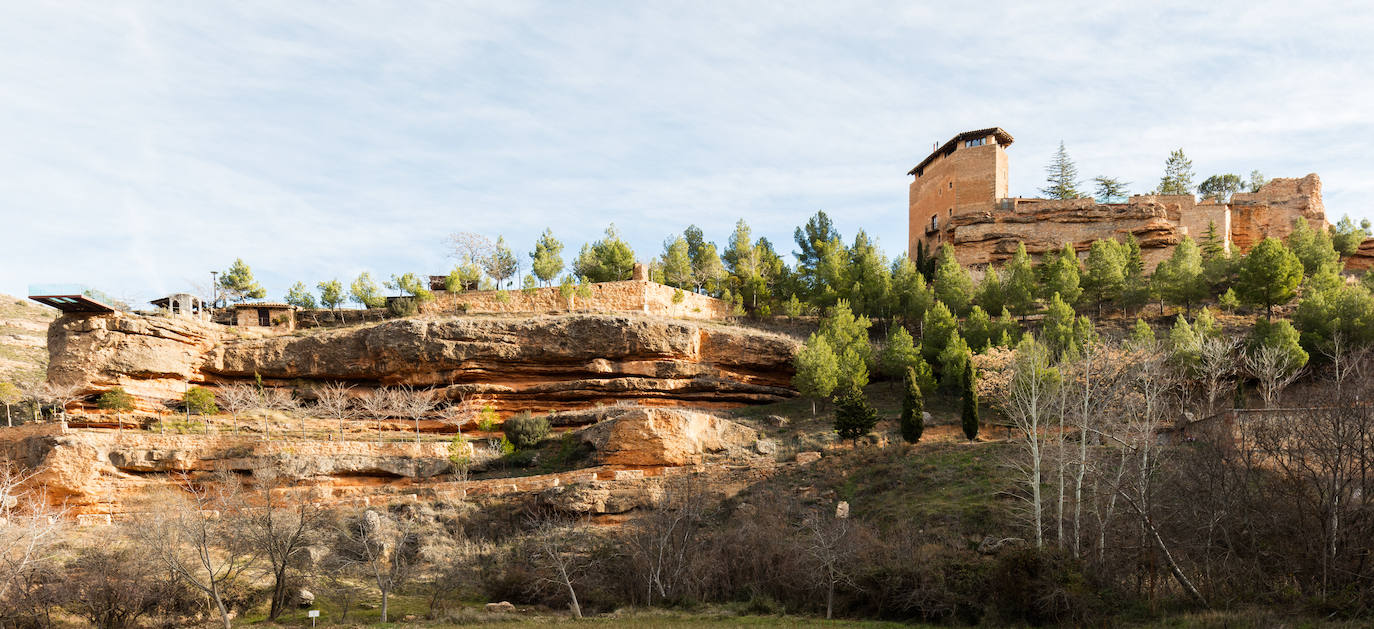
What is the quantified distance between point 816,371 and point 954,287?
44.5 feet

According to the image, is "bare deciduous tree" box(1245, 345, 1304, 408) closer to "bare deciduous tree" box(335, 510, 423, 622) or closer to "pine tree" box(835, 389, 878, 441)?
"pine tree" box(835, 389, 878, 441)

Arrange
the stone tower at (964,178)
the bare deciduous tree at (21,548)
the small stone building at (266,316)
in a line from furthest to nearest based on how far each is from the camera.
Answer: the stone tower at (964,178) < the small stone building at (266,316) < the bare deciduous tree at (21,548)

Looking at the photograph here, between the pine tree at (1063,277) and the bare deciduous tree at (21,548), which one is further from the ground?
the pine tree at (1063,277)

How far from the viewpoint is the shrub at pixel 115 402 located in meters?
36.4

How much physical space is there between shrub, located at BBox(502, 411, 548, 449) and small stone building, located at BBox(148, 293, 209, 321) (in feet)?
78.8

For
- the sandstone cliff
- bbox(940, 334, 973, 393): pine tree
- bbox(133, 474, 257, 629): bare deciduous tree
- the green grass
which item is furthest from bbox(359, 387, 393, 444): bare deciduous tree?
bbox(940, 334, 973, 393): pine tree

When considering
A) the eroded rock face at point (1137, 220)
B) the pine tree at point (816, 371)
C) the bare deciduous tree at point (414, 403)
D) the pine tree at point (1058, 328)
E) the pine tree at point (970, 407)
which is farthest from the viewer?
the eroded rock face at point (1137, 220)

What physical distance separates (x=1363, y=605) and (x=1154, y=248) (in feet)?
136

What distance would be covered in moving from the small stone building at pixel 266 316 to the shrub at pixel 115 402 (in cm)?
1010

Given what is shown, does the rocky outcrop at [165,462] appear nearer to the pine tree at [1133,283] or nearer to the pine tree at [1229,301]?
the pine tree at [1133,283]

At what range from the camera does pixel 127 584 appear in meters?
22.0

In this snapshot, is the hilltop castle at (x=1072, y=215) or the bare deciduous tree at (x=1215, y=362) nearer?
the bare deciduous tree at (x=1215, y=362)

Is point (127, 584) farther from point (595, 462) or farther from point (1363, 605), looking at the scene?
point (1363, 605)

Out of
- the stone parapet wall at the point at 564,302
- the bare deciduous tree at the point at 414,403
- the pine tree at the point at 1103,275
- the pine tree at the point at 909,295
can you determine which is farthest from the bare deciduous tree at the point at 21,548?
the pine tree at the point at 1103,275
